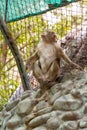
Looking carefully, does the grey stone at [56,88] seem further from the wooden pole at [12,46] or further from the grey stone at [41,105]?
the wooden pole at [12,46]

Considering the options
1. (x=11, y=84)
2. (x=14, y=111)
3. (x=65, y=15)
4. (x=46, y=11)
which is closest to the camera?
(x=14, y=111)

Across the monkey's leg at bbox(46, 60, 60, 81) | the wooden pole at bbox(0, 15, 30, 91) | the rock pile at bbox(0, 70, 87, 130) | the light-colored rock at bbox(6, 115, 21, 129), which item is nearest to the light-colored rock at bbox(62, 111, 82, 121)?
the rock pile at bbox(0, 70, 87, 130)

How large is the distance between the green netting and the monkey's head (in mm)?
638

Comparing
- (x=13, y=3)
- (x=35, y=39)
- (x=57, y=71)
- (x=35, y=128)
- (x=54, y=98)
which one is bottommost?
(x=35, y=128)

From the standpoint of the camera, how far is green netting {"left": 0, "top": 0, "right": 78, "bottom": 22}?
4.03 meters

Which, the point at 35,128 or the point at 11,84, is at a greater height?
the point at 11,84

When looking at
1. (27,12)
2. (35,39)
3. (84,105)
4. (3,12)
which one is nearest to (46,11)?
(27,12)

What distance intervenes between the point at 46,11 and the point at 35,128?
1.39m

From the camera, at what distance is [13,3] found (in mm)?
4172

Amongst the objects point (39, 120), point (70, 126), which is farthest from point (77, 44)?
point (70, 126)

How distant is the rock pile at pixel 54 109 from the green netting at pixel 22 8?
2.82 ft

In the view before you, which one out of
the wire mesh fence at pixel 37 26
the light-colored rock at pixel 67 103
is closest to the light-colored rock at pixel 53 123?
the light-colored rock at pixel 67 103

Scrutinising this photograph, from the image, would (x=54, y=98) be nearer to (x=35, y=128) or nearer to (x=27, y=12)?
(x=35, y=128)

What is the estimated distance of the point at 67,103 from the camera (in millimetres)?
3176
